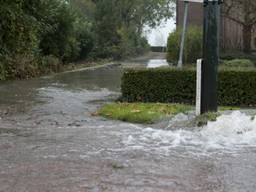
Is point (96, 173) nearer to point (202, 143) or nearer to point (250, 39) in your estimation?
point (202, 143)

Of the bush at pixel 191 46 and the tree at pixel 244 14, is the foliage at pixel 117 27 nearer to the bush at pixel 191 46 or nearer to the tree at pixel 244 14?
the bush at pixel 191 46

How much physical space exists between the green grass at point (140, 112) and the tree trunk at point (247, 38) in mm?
16192

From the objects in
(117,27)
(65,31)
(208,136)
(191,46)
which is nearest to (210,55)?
(208,136)

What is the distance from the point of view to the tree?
26089mm

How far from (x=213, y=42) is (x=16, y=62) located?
1397cm

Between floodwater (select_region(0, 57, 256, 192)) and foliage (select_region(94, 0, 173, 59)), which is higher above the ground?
foliage (select_region(94, 0, 173, 59))

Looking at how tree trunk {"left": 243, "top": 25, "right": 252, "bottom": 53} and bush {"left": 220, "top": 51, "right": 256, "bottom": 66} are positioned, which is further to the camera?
tree trunk {"left": 243, "top": 25, "right": 252, "bottom": 53}

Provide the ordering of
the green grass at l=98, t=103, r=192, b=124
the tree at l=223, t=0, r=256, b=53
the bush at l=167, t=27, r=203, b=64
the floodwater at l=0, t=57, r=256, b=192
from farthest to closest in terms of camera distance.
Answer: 1. the bush at l=167, t=27, r=203, b=64
2. the tree at l=223, t=0, r=256, b=53
3. the green grass at l=98, t=103, r=192, b=124
4. the floodwater at l=0, t=57, r=256, b=192

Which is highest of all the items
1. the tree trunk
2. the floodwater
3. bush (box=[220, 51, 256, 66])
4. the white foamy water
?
the tree trunk

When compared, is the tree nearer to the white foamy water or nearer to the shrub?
the shrub

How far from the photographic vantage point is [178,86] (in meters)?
14.4

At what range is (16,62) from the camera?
2239cm

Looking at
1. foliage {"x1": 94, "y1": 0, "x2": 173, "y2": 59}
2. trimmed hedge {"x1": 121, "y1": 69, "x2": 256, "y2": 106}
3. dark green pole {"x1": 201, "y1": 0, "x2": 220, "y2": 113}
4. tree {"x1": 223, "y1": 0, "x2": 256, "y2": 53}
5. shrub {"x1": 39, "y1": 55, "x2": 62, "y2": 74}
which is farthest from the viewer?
foliage {"x1": 94, "y1": 0, "x2": 173, "y2": 59}

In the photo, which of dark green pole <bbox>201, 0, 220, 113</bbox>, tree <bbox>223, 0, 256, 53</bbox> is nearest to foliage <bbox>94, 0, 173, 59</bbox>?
tree <bbox>223, 0, 256, 53</bbox>
